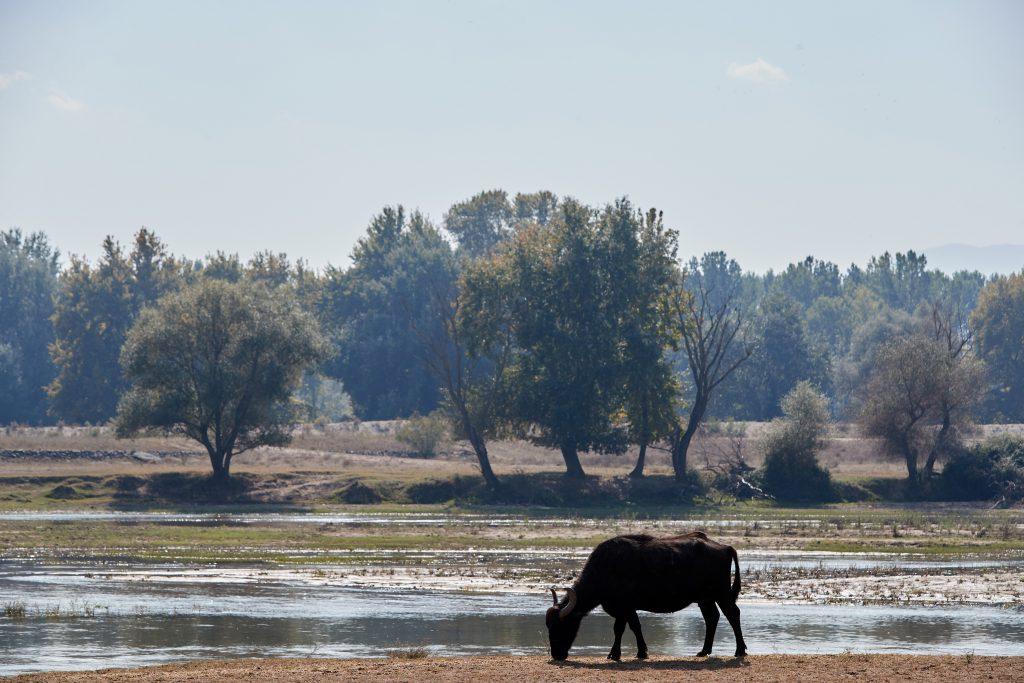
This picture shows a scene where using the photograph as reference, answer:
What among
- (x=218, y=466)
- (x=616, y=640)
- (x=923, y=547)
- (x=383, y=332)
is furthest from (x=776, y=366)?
(x=616, y=640)

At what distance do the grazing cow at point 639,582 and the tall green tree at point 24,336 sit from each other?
4752 inches

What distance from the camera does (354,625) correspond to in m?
30.8

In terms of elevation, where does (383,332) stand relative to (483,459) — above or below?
above

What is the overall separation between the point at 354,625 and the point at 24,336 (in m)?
132

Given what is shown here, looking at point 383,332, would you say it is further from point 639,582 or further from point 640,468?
point 639,582

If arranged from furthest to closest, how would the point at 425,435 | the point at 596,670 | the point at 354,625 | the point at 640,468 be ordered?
the point at 425,435 → the point at 640,468 → the point at 354,625 → the point at 596,670

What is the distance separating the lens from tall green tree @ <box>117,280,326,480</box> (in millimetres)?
79875

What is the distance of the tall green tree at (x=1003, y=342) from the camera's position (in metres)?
149

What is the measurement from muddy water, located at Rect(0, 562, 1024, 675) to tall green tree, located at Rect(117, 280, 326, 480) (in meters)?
41.8

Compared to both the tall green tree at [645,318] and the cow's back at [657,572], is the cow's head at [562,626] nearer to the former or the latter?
the cow's back at [657,572]

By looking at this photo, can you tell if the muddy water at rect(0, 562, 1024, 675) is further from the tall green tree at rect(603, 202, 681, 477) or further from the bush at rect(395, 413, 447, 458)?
the bush at rect(395, 413, 447, 458)

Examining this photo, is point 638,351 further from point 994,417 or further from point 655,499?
point 994,417

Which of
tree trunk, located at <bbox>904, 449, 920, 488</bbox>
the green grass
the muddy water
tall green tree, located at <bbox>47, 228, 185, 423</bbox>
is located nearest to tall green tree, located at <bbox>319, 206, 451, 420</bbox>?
tall green tree, located at <bbox>47, 228, 185, 423</bbox>

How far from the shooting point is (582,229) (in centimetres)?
8538
